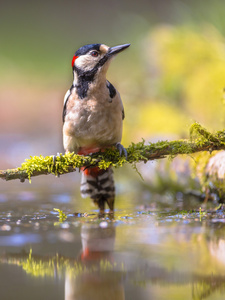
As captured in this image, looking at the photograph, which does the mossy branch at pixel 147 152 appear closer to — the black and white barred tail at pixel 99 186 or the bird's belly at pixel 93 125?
the bird's belly at pixel 93 125

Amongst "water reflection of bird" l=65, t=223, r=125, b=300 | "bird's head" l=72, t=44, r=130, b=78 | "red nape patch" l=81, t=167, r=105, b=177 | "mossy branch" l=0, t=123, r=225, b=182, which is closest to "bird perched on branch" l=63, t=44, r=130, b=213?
"bird's head" l=72, t=44, r=130, b=78

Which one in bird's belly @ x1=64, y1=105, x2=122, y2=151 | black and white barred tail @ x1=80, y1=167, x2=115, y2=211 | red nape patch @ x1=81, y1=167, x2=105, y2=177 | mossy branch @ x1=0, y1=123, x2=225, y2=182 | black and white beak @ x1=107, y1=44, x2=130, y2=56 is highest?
black and white beak @ x1=107, y1=44, x2=130, y2=56

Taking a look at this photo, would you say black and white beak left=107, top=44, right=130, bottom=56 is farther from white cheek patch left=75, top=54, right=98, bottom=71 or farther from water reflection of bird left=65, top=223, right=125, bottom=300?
water reflection of bird left=65, top=223, right=125, bottom=300

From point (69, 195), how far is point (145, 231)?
2159 millimetres

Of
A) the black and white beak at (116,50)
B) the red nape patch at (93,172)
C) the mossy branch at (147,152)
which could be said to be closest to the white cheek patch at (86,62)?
the black and white beak at (116,50)

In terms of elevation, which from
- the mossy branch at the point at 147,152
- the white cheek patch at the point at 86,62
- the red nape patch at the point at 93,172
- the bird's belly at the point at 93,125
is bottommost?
the red nape patch at the point at 93,172

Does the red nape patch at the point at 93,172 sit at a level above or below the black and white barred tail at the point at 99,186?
above

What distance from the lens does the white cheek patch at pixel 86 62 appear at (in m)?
3.48

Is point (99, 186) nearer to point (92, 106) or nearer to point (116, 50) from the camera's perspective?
point (92, 106)

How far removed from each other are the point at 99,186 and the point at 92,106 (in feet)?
2.43

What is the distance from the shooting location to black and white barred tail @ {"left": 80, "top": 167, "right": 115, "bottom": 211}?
12.7 ft

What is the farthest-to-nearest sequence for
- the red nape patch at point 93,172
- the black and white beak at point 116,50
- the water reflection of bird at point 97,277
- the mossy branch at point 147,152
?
the red nape patch at point 93,172, the black and white beak at point 116,50, the mossy branch at point 147,152, the water reflection of bird at point 97,277

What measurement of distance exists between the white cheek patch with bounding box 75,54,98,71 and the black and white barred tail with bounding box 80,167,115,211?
2.81 feet

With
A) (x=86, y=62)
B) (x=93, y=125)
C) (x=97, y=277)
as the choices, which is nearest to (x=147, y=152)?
(x=93, y=125)
